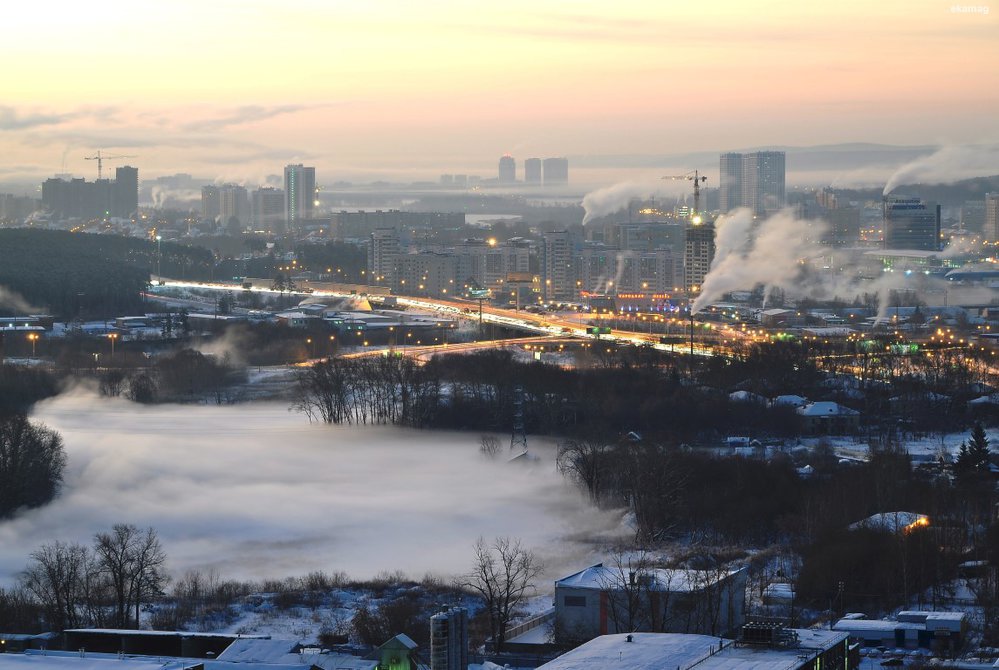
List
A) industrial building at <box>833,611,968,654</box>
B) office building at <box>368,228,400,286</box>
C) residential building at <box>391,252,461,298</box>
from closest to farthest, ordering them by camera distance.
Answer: industrial building at <box>833,611,968,654</box>, residential building at <box>391,252,461,298</box>, office building at <box>368,228,400,286</box>

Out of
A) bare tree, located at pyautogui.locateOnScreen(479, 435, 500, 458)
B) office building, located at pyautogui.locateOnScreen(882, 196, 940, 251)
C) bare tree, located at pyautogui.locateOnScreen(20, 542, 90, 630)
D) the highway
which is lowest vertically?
bare tree, located at pyautogui.locateOnScreen(479, 435, 500, 458)

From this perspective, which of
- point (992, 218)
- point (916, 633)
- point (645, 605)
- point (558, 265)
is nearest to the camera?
point (916, 633)

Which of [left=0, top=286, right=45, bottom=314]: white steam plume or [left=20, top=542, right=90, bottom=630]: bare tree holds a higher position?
[left=0, top=286, right=45, bottom=314]: white steam plume

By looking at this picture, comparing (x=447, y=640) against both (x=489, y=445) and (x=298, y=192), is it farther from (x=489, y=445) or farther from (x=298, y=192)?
(x=298, y=192)

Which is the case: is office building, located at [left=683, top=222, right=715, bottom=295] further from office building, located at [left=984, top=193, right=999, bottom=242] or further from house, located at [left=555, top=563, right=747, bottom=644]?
house, located at [left=555, top=563, right=747, bottom=644]

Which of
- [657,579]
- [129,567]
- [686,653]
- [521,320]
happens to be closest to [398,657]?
[686,653]

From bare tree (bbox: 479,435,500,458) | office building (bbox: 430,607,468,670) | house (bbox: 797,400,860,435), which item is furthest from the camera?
house (bbox: 797,400,860,435)

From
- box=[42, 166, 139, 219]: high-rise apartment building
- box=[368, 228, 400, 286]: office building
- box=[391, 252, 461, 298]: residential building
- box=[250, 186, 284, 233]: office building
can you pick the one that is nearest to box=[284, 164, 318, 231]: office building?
box=[250, 186, 284, 233]: office building

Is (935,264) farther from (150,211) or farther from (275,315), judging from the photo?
(150,211)

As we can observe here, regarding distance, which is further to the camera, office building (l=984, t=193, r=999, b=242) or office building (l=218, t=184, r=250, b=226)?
office building (l=218, t=184, r=250, b=226)
